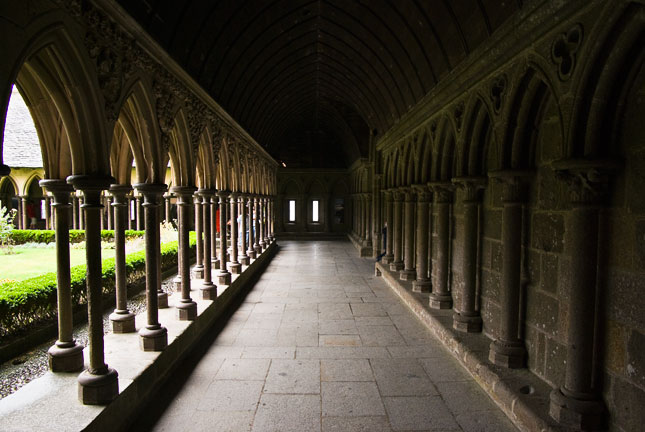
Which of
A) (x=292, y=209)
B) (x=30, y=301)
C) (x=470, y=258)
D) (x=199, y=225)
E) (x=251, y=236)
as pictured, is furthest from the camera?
(x=292, y=209)

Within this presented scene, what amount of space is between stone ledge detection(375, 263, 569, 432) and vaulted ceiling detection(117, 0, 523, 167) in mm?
3358

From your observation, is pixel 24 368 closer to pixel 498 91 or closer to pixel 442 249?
pixel 442 249

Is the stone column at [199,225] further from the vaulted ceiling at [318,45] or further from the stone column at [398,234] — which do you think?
the stone column at [398,234]

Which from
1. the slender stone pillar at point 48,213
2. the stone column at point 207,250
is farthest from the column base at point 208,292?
the slender stone pillar at point 48,213

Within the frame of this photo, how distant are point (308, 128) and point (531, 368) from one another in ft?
64.7

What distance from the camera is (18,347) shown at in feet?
17.0

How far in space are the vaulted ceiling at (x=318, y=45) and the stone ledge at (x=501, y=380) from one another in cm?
336

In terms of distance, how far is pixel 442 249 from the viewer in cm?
638

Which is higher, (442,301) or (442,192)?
(442,192)

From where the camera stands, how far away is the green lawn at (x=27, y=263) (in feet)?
30.1

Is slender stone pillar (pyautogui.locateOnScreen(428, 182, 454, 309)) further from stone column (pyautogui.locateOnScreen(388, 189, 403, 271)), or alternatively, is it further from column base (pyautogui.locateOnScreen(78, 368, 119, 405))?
column base (pyautogui.locateOnScreen(78, 368, 119, 405))

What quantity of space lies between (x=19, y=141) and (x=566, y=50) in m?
21.0

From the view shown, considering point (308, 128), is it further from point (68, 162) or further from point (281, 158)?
point (68, 162)

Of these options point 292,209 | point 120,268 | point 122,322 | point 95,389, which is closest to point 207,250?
point 120,268
